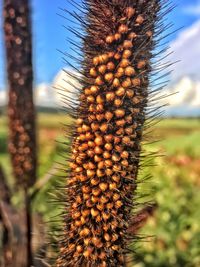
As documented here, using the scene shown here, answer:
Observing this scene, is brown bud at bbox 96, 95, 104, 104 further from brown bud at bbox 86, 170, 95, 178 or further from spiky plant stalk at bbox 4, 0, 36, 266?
spiky plant stalk at bbox 4, 0, 36, 266

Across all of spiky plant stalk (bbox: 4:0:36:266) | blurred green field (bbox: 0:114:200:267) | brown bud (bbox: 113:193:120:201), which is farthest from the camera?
blurred green field (bbox: 0:114:200:267)

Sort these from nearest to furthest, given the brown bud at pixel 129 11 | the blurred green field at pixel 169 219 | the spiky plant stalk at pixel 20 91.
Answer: the brown bud at pixel 129 11, the spiky plant stalk at pixel 20 91, the blurred green field at pixel 169 219

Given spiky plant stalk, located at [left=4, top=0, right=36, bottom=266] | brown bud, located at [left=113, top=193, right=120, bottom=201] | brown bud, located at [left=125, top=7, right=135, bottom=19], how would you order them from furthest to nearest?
spiky plant stalk, located at [left=4, top=0, right=36, bottom=266]
brown bud, located at [left=113, top=193, right=120, bottom=201]
brown bud, located at [left=125, top=7, right=135, bottom=19]

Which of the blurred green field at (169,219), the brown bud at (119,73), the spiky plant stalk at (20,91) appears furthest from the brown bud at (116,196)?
the blurred green field at (169,219)

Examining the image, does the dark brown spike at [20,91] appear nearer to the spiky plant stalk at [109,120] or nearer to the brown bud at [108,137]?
the spiky plant stalk at [109,120]

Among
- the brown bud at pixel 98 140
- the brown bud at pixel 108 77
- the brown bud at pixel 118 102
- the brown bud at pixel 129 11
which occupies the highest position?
the brown bud at pixel 129 11

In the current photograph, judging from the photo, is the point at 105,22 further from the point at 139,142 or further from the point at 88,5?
the point at 139,142

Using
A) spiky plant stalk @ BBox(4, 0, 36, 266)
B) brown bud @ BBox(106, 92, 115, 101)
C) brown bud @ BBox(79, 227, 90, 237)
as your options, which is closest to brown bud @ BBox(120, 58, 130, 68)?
brown bud @ BBox(106, 92, 115, 101)

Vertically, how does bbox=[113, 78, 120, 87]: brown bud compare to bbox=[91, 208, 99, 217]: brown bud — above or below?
above
